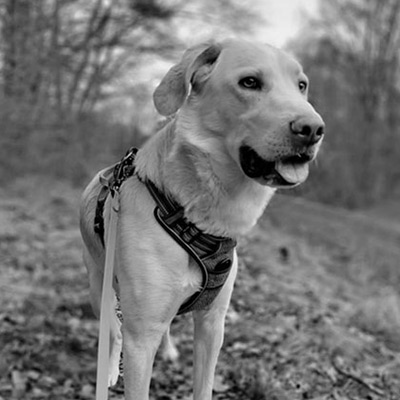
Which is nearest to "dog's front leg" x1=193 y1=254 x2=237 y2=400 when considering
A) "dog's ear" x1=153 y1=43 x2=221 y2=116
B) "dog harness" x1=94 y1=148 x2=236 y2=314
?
"dog harness" x1=94 y1=148 x2=236 y2=314

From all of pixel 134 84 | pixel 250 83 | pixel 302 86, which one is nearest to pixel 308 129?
pixel 250 83

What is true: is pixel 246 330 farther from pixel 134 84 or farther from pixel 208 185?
pixel 134 84

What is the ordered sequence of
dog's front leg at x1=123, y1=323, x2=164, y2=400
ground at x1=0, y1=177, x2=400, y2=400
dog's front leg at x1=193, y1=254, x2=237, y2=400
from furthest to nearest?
ground at x1=0, y1=177, x2=400, y2=400, dog's front leg at x1=193, y1=254, x2=237, y2=400, dog's front leg at x1=123, y1=323, x2=164, y2=400

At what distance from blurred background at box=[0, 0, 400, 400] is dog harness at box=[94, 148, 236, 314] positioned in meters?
0.62

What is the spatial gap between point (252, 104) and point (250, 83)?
10cm

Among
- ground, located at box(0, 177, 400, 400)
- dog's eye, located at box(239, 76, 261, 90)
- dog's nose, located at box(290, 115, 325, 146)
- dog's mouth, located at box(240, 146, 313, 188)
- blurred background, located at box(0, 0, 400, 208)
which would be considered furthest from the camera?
blurred background, located at box(0, 0, 400, 208)

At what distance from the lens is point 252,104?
7.96ft

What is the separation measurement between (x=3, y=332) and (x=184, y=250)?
2.40 metres

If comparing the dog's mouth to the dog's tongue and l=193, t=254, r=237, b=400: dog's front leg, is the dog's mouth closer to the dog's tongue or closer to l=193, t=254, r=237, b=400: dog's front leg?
the dog's tongue

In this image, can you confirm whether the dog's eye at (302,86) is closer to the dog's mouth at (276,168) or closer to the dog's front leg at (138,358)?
the dog's mouth at (276,168)

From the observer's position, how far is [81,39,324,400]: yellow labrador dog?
2.44 m

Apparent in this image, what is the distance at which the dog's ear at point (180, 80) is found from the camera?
2.58m

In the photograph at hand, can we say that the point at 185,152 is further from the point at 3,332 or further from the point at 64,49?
the point at 64,49

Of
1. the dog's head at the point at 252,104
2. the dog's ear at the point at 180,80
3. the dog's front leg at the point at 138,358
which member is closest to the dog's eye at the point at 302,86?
the dog's head at the point at 252,104
